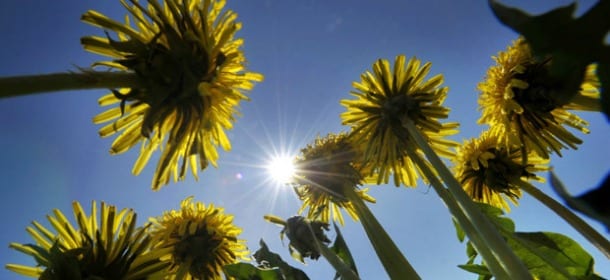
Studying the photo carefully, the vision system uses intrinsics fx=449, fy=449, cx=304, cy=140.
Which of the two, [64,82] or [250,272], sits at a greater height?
[64,82]

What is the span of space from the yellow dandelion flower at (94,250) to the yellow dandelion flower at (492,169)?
9.81 feet

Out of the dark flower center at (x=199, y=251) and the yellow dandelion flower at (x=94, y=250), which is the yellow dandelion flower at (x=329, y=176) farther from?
the yellow dandelion flower at (x=94, y=250)

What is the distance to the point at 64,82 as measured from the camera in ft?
5.19

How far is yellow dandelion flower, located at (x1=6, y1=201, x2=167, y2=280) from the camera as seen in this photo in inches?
86.9

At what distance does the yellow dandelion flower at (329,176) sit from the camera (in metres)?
3.98

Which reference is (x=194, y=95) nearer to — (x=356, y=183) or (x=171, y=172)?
(x=171, y=172)

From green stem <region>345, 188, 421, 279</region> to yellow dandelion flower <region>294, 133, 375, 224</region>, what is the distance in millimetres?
997

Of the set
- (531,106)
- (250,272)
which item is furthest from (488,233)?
(531,106)

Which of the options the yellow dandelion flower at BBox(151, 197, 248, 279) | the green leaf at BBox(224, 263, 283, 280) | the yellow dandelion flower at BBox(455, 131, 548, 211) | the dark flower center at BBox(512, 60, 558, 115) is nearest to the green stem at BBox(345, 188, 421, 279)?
the green leaf at BBox(224, 263, 283, 280)

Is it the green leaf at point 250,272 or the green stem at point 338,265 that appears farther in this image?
the green leaf at point 250,272

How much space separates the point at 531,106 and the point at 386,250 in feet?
5.51

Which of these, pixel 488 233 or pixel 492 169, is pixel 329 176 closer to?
pixel 492 169

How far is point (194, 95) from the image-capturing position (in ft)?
7.27

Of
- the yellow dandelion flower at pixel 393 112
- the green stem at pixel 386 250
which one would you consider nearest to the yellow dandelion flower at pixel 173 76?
the green stem at pixel 386 250
